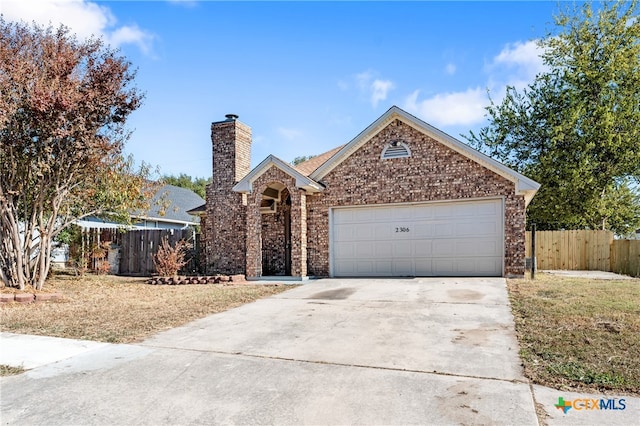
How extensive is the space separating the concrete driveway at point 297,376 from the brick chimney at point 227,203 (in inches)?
303

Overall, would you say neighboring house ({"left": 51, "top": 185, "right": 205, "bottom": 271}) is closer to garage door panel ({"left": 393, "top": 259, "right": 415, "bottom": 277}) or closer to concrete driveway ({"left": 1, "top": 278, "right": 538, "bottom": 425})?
garage door panel ({"left": 393, "top": 259, "right": 415, "bottom": 277})

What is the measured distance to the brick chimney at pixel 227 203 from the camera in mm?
15102

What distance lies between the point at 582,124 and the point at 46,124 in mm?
22700

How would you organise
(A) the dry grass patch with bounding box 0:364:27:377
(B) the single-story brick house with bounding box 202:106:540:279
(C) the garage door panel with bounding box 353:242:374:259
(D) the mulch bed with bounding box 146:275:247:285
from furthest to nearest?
(C) the garage door panel with bounding box 353:242:374:259 < (D) the mulch bed with bounding box 146:275:247:285 < (B) the single-story brick house with bounding box 202:106:540:279 < (A) the dry grass patch with bounding box 0:364:27:377

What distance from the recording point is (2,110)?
30.0ft

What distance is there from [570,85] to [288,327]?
75.2 ft

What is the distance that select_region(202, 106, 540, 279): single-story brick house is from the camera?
12406 mm

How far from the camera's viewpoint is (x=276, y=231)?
589 inches

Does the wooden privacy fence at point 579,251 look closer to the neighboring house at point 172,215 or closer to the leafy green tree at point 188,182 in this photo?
the neighboring house at point 172,215

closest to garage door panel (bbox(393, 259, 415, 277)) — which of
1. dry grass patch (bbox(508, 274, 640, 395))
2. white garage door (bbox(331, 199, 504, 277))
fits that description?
white garage door (bbox(331, 199, 504, 277))

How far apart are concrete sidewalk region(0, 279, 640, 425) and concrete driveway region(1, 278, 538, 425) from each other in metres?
0.02

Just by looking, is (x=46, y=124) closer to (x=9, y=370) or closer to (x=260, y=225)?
(x=260, y=225)


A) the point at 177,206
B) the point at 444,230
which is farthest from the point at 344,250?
the point at 177,206

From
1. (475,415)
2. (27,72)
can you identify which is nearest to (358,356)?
(475,415)
